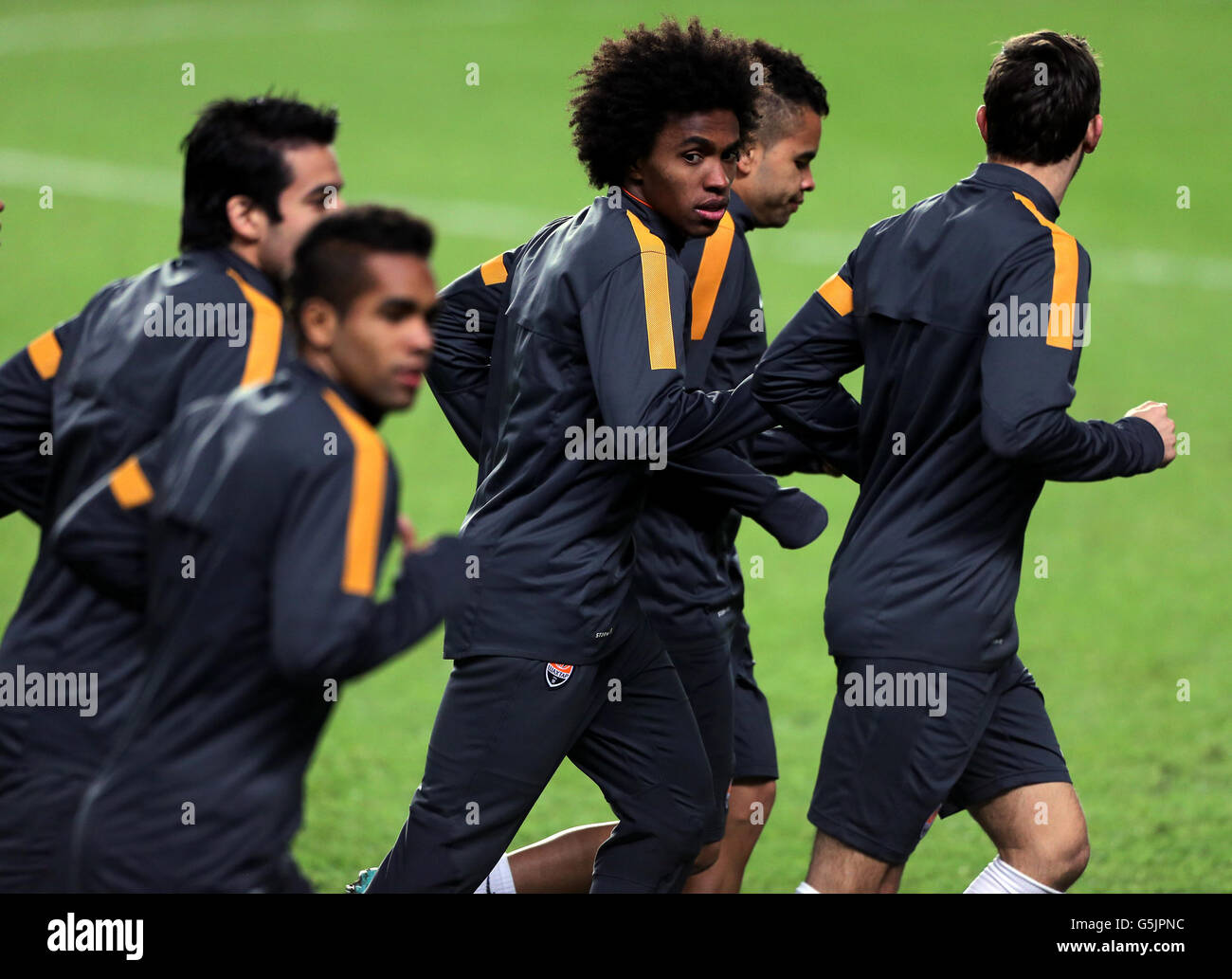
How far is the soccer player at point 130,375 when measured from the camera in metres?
3.83

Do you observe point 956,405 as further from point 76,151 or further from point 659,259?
point 76,151

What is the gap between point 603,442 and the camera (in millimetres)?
4379

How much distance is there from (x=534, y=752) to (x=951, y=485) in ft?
4.02

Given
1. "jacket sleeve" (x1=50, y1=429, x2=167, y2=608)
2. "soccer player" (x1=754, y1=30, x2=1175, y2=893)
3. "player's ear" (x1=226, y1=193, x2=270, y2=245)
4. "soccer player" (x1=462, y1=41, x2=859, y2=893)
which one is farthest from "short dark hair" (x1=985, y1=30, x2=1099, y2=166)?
"jacket sleeve" (x1=50, y1=429, x2=167, y2=608)

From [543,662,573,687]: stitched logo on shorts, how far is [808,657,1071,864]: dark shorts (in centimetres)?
66

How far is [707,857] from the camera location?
538cm

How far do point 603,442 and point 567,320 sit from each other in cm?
31

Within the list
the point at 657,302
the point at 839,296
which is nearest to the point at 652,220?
the point at 657,302

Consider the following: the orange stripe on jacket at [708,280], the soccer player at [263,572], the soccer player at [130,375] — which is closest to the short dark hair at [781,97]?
the orange stripe on jacket at [708,280]

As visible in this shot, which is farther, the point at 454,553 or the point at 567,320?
the point at 567,320

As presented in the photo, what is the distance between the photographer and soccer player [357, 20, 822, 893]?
14.1 ft

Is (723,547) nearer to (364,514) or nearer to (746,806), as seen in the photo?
(746,806)

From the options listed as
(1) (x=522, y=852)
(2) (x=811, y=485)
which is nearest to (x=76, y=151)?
(2) (x=811, y=485)

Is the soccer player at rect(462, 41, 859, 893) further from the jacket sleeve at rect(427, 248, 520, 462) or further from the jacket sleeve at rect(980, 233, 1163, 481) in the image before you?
the jacket sleeve at rect(980, 233, 1163, 481)
